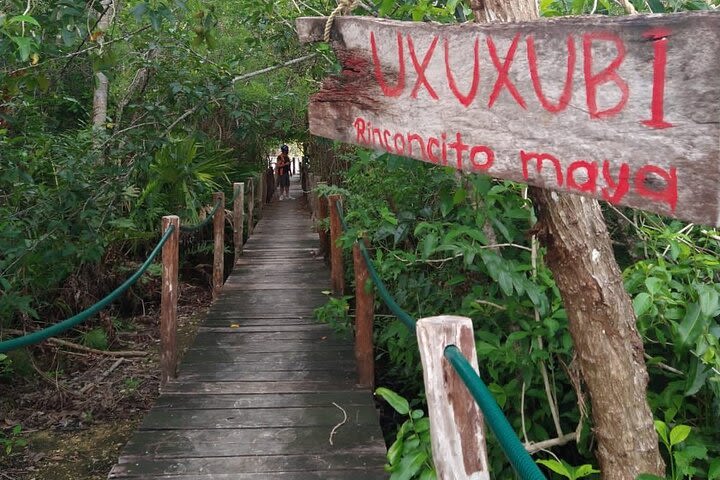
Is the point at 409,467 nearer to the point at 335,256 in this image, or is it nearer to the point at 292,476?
the point at 292,476

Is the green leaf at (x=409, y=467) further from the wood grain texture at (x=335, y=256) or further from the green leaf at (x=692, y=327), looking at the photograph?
the wood grain texture at (x=335, y=256)

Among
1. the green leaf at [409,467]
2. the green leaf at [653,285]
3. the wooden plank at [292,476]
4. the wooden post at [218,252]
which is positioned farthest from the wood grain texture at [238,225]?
the green leaf at [653,285]

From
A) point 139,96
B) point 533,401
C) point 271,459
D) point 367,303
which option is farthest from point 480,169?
point 139,96

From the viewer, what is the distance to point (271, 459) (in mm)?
2916

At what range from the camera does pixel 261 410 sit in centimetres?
346

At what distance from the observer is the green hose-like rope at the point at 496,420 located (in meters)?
0.96

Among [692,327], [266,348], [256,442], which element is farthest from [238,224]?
[692,327]

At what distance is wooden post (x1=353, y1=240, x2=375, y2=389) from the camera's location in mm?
3760

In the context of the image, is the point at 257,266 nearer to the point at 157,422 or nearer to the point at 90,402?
the point at 90,402

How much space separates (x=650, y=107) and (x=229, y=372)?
3532 mm

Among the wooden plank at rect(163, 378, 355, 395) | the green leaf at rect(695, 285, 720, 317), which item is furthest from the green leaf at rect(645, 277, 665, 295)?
the wooden plank at rect(163, 378, 355, 395)

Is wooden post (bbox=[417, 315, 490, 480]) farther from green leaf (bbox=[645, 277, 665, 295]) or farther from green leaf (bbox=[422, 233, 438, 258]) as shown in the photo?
green leaf (bbox=[422, 233, 438, 258])

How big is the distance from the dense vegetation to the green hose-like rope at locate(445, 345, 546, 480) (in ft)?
1.82

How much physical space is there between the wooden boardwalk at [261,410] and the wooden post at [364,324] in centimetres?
11
